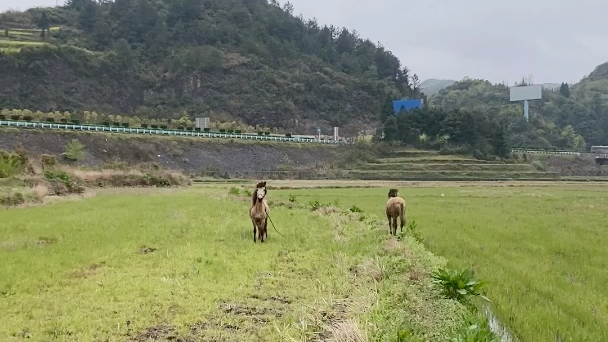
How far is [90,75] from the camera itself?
96250 mm

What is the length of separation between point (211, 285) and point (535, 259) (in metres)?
7.12

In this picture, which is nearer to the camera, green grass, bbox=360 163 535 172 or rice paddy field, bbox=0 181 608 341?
rice paddy field, bbox=0 181 608 341

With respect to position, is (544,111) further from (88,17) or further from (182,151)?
(88,17)

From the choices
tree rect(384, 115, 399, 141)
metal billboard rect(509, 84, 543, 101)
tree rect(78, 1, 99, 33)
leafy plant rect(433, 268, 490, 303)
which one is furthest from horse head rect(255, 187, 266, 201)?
tree rect(78, 1, 99, 33)

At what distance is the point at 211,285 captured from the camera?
28.0 ft

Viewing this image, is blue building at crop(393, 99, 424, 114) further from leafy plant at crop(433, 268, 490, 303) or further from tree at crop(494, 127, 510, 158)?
leafy plant at crop(433, 268, 490, 303)

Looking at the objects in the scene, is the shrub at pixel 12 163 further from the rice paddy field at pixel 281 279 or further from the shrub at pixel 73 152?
the shrub at pixel 73 152

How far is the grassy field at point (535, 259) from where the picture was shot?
6.70m

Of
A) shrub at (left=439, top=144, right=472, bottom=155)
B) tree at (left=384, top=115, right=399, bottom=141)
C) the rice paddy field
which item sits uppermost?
tree at (left=384, top=115, right=399, bottom=141)

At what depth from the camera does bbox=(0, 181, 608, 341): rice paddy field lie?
6.38 metres

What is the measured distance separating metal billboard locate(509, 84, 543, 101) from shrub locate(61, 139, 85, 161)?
9960 centimetres

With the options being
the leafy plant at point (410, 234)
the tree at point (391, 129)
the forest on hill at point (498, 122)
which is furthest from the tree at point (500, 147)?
the leafy plant at point (410, 234)

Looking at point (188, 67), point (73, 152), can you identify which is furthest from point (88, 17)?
point (73, 152)

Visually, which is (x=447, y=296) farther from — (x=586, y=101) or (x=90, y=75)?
(x=586, y=101)
